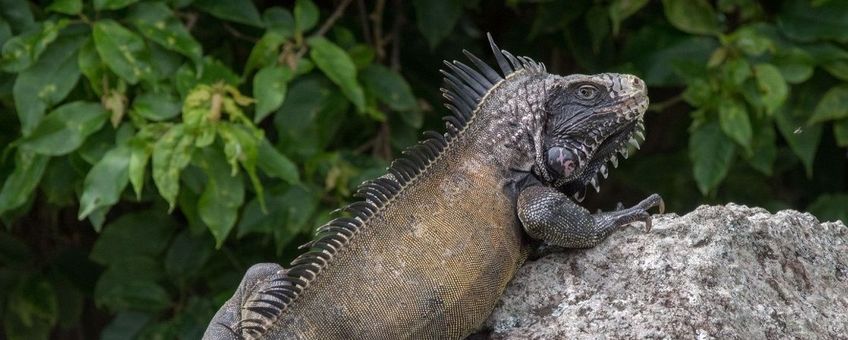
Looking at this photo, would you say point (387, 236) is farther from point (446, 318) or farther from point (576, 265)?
point (576, 265)

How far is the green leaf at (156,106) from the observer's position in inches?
212

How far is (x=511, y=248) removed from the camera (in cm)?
404

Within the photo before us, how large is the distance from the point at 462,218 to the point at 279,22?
227cm

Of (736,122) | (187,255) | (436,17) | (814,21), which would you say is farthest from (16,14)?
(814,21)

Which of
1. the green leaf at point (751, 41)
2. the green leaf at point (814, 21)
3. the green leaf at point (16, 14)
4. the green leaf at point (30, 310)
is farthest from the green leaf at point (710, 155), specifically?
the green leaf at point (30, 310)

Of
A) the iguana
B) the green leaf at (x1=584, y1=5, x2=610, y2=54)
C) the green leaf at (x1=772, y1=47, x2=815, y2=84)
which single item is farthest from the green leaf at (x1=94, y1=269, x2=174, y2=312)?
the green leaf at (x1=772, y1=47, x2=815, y2=84)

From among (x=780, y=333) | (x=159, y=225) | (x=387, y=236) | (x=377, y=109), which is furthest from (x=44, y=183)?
(x=780, y=333)

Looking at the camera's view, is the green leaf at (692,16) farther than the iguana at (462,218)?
Yes

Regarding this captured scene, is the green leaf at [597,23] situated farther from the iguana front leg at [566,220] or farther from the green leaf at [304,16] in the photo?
the iguana front leg at [566,220]

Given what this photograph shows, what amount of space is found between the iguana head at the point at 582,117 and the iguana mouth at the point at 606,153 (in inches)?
0.8

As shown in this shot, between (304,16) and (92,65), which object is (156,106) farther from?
(304,16)

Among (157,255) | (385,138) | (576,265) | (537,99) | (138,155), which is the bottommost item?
(157,255)

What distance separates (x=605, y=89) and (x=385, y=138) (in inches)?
90.2

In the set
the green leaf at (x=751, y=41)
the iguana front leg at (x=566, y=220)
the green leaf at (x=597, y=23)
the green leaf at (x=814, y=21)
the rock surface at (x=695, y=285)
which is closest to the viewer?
the rock surface at (x=695, y=285)
